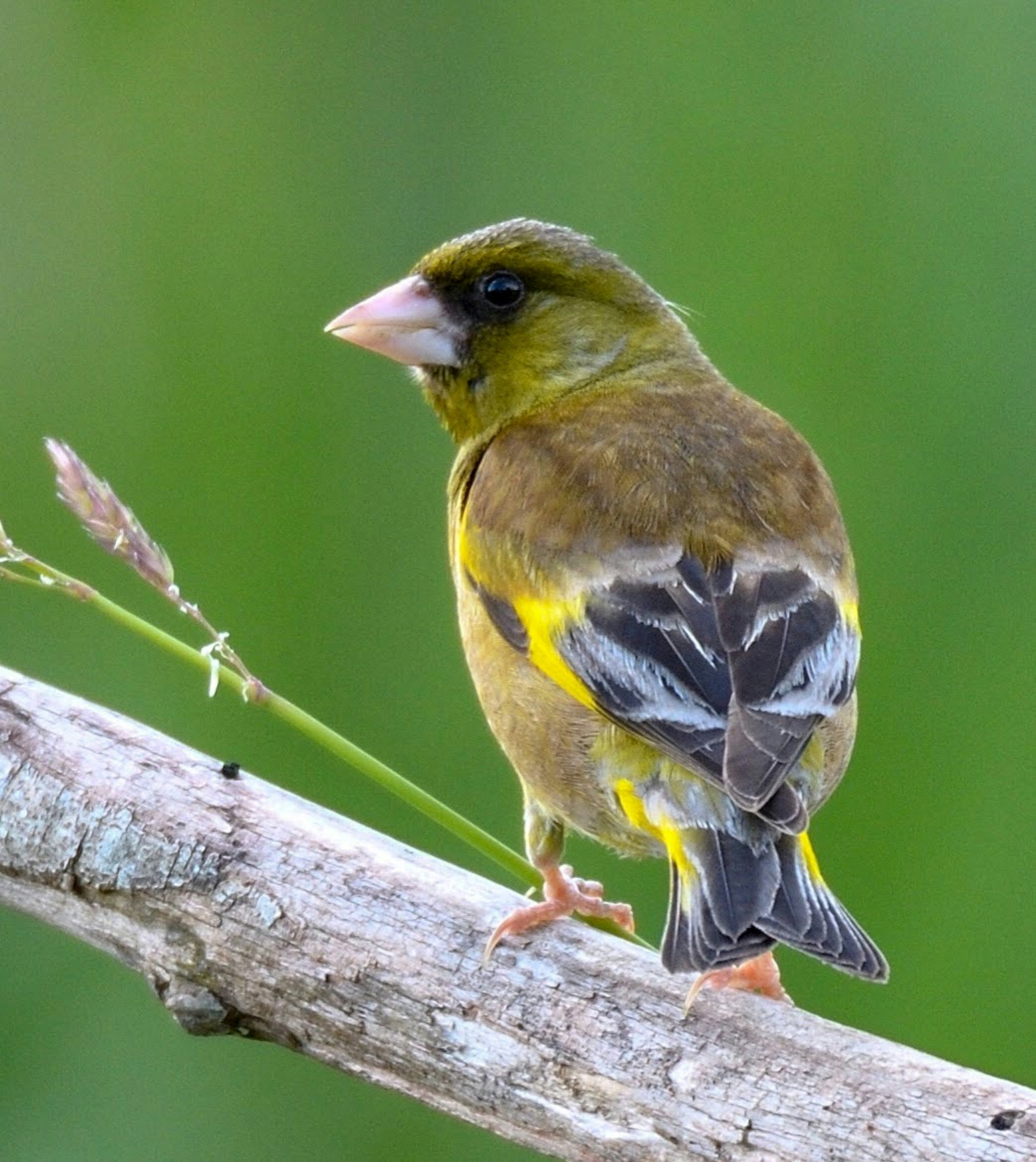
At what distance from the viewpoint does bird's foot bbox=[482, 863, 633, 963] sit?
8.07 ft

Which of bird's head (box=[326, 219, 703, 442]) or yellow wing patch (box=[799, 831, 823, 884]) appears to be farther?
bird's head (box=[326, 219, 703, 442])

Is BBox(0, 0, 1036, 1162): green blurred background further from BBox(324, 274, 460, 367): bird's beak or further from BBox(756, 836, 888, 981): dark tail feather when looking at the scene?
BBox(756, 836, 888, 981): dark tail feather

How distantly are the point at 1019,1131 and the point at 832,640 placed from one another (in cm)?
83

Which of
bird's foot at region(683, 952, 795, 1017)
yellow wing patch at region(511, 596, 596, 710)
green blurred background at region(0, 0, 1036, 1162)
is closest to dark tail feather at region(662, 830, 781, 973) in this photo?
bird's foot at region(683, 952, 795, 1017)

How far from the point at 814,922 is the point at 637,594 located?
58 cm

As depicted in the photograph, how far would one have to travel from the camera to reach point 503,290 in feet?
11.2

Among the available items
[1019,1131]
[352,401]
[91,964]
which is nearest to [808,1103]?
[1019,1131]

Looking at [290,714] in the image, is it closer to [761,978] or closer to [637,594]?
[637,594]

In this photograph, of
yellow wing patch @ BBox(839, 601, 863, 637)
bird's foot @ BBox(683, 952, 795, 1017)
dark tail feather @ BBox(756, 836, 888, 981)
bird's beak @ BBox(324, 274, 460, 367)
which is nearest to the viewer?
dark tail feather @ BBox(756, 836, 888, 981)

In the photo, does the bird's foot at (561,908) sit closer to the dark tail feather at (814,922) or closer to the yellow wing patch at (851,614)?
the dark tail feather at (814,922)

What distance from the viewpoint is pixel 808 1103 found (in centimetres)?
214

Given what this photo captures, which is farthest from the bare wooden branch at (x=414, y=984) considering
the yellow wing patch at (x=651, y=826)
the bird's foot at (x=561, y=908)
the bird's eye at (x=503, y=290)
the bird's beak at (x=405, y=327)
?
the bird's eye at (x=503, y=290)

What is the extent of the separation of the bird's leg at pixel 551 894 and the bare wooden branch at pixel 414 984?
0.03 meters

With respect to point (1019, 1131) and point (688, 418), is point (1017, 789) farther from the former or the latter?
point (1019, 1131)
